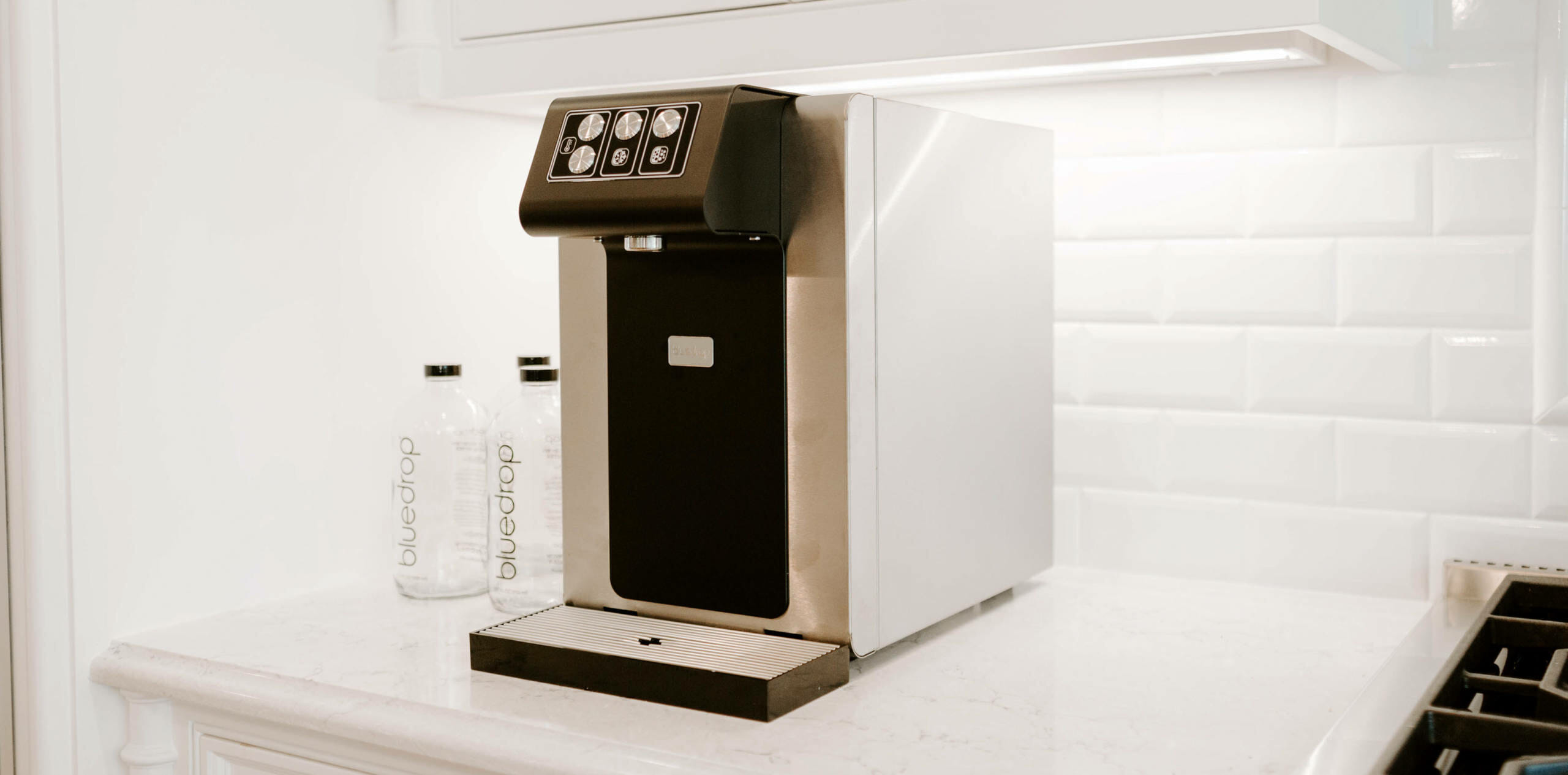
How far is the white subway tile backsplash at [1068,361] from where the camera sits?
1.33 meters

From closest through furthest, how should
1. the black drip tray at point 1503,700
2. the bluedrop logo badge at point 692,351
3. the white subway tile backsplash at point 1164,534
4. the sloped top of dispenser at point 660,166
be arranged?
the black drip tray at point 1503,700 < the sloped top of dispenser at point 660,166 < the bluedrop logo badge at point 692,351 < the white subway tile backsplash at point 1164,534

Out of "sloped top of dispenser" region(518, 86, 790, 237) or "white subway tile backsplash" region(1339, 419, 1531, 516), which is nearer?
"sloped top of dispenser" region(518, 86, 790, 237)

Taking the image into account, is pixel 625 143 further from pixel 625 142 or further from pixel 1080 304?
pixel 1080 304

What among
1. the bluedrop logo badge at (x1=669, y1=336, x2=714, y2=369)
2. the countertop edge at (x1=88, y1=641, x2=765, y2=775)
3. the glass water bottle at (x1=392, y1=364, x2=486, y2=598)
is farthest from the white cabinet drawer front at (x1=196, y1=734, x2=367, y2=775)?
the bluedrop logo badge at (x1=669, y1=336, x2=714, y2=369)

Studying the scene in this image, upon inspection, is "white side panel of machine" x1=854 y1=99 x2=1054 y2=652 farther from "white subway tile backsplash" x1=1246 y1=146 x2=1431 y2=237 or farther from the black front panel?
"white subway tile backsplash" x1=1246 y1=146 x2=1431 y2=237

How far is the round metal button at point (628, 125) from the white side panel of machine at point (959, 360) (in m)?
0.17

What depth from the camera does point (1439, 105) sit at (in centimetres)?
114

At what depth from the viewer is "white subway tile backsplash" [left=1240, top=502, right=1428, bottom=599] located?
119cm

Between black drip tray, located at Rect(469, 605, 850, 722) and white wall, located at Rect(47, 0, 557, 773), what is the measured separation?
331 mm

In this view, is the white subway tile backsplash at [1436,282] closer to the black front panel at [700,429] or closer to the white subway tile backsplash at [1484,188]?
the white subway tile backsplash at [1484,188]

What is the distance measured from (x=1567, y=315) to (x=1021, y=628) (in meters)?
0.53

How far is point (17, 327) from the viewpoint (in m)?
1.02

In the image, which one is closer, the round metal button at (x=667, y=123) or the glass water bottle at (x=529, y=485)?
the round metal button at (x=667, y=123)

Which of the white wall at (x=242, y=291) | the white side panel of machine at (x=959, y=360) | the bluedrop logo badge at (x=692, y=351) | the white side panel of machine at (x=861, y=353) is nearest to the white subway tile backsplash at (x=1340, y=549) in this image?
the white side panel of machine at (x=959, y=360)
